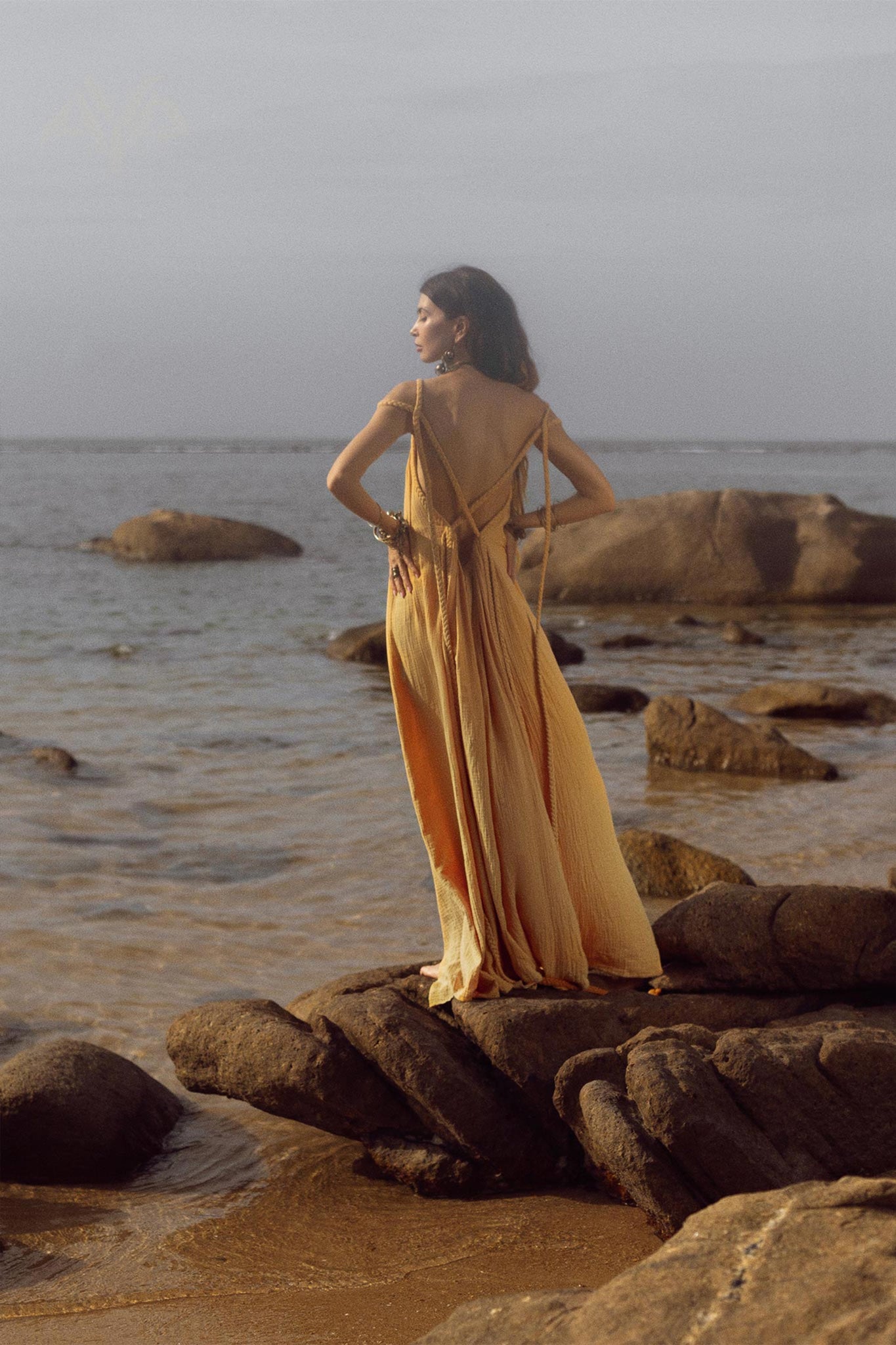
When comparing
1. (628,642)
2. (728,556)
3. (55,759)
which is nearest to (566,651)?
(628,642)

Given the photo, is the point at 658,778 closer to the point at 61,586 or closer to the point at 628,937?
the point at 628,937

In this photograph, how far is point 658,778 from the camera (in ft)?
31.3

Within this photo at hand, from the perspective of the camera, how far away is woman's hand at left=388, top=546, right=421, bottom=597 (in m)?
4.48

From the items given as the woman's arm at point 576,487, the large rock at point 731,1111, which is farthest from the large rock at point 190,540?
the large rock at point 731,1111

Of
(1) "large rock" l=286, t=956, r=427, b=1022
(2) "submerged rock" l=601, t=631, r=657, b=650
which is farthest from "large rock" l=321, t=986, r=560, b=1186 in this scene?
(2) "submerged rock" l=601, t=631, r=657, b=650

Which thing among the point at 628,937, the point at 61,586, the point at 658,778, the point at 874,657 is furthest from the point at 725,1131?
the point at 61,586

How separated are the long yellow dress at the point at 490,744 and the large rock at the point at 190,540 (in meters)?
22.5

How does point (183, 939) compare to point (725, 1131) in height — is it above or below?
below

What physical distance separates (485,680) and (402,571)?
453 millimetres

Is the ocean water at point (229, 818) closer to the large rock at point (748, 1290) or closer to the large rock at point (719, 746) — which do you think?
the large rock at point (719, 746)

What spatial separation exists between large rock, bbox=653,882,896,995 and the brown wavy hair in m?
1.94

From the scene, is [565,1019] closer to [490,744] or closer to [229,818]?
[490,744]

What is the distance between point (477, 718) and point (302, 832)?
3942 millimetres

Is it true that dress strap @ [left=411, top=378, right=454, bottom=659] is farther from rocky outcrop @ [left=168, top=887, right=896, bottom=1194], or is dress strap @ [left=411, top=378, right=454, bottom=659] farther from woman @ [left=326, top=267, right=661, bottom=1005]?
rocky outcrop @ [left=168, top=887, right=896, bottom=1194]
